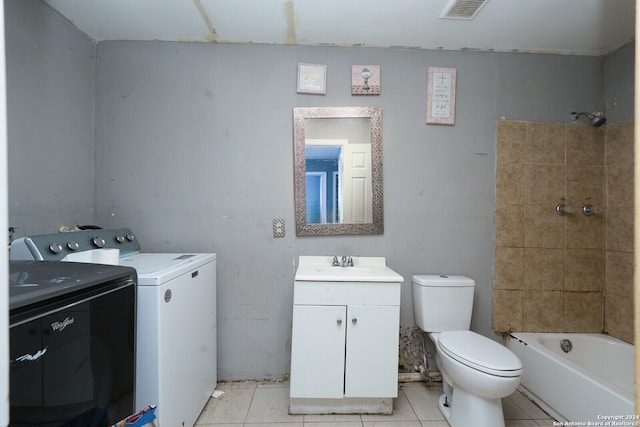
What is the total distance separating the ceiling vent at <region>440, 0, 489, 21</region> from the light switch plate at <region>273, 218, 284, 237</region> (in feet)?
4.90

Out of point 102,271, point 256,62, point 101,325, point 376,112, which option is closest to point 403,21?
point 376,112

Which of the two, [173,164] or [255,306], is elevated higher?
[173,164]

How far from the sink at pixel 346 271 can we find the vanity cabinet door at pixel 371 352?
16 cm

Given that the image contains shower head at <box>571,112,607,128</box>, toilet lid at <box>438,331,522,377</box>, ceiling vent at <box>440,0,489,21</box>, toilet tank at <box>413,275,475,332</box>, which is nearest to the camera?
toilet lid at <box>438,331,522,377</box>

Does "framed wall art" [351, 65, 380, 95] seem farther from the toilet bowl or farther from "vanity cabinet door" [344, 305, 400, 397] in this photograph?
the toilet bowl

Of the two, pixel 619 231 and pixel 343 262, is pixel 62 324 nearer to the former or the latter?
pixel 343 262

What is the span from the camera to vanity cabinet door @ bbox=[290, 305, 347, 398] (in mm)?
1433

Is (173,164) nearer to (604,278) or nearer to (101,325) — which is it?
(101,325)

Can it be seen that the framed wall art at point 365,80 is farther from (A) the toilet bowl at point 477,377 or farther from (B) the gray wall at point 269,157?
(A) the toilet bowl at point 477,377

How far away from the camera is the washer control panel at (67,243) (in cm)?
105

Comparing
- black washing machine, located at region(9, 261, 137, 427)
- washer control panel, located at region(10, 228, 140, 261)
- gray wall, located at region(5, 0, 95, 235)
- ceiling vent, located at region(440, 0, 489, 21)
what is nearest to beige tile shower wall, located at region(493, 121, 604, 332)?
ceiling vent, located at region(440, 0, 489, 21)

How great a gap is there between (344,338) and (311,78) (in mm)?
1571

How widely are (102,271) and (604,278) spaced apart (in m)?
2.77

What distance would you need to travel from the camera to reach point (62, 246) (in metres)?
1.16
